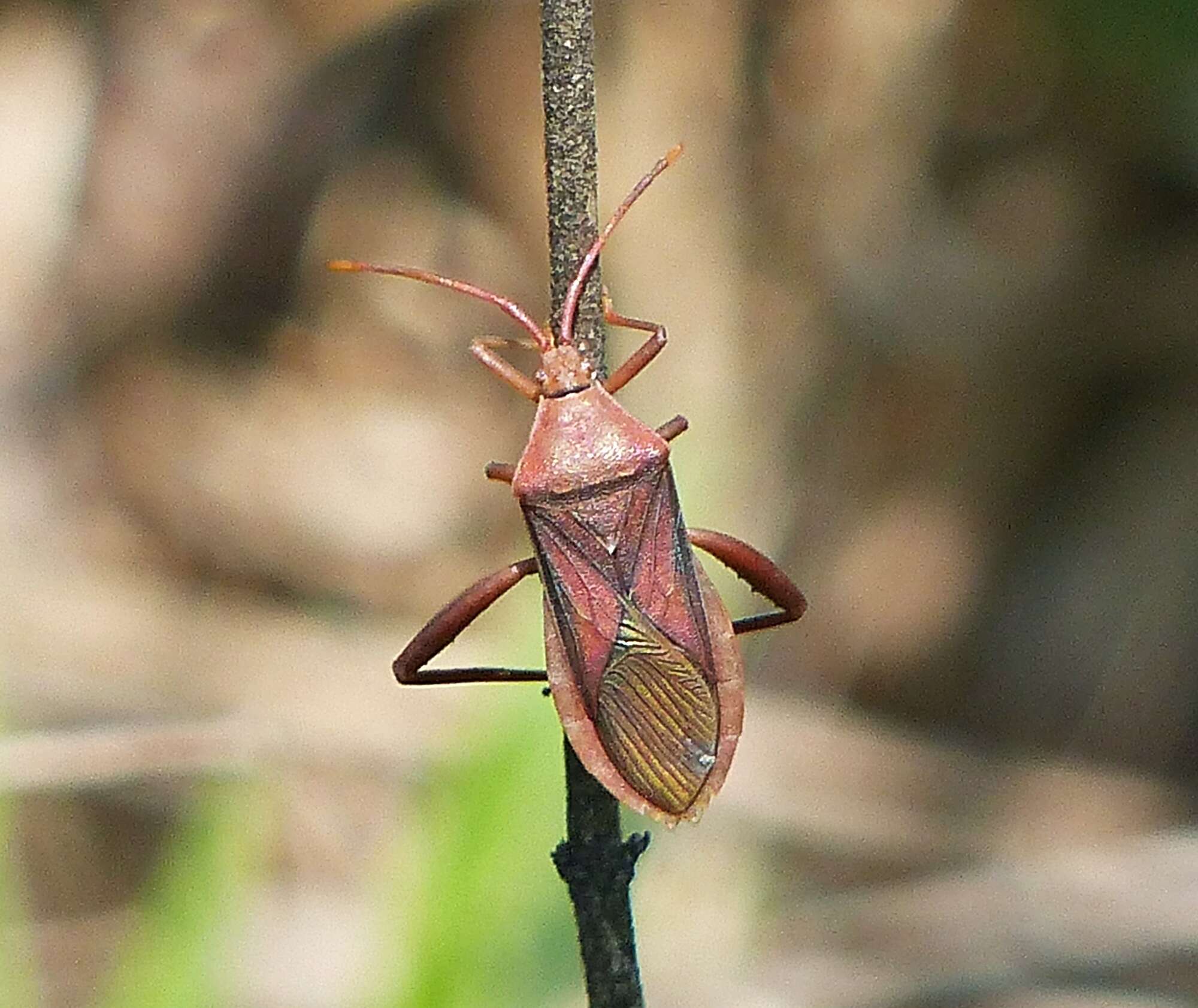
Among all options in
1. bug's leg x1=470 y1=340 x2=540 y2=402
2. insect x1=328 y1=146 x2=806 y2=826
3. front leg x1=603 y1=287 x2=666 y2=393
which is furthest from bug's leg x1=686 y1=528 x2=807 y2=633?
bug's leg x1=470 y1=340 x2=540 y2=402

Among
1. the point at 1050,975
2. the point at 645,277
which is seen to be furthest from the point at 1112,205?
the point at 1050,975

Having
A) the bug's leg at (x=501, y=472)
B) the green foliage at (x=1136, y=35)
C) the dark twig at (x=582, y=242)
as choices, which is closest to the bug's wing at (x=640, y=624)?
the bug's leg at (x=501, y=472)

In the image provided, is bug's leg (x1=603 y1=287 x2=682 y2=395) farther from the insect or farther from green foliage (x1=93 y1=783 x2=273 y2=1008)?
green foliage (x1=93 y1=783 x2=273 y2=1008)

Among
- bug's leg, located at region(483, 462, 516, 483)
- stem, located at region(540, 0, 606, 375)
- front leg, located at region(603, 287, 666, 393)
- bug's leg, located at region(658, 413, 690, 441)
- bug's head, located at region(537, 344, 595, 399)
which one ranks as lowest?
stem, located at region(540, 0, 606, 375)

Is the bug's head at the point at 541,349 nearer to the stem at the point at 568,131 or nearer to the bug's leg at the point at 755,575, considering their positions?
the bug's leg at the point at 755,575

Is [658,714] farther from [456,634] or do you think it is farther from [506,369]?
[506,369]

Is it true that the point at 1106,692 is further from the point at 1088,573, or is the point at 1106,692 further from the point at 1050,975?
the point at 1050,975
